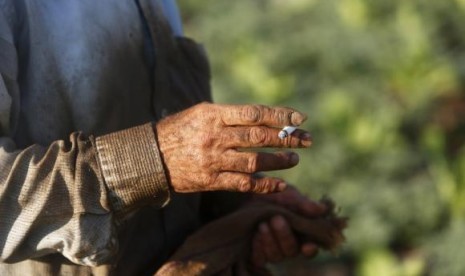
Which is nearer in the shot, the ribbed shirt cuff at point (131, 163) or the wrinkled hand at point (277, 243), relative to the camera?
the ribbed shirt cuff at point (131, 163)

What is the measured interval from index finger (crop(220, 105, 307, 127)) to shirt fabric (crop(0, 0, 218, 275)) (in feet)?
0.53

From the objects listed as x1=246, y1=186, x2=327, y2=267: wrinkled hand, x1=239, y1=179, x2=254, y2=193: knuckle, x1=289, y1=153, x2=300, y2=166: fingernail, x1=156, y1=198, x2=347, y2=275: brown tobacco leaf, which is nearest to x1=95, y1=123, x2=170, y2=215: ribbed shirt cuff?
x1=239, y1=179, x2=254, y2=193: knuckle

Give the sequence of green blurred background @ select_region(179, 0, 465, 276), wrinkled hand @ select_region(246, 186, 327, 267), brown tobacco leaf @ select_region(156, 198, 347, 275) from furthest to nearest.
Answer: green blurred background @ select_region(179, 0, 465, 276), wrinkled hand @ select_region(246, 186, 327, 267), brown tobacco leaf @ select_region(156, 198, 347, 275)

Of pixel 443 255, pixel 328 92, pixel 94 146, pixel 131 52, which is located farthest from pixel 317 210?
pixel 328 92

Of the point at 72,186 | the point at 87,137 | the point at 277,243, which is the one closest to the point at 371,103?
the point at 277,243

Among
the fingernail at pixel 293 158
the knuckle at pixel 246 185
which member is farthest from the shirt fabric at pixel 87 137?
the fingernail at pixel 293 158

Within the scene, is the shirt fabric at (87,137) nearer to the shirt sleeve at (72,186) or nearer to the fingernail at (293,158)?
the shirt sleeve at (72,186)

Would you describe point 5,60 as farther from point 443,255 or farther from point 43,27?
point 443,255

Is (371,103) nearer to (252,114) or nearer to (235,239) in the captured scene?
(235,239)

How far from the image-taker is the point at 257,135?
2172 mm

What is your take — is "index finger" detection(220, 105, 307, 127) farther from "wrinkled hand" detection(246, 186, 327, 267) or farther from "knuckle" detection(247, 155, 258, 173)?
"wrinkled hand" detection(246, 186, 327, 267)

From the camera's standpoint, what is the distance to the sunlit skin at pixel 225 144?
217 centimetres

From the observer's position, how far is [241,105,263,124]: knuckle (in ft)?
7.09

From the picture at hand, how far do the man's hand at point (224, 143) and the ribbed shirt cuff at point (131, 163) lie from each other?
2 centimetres
